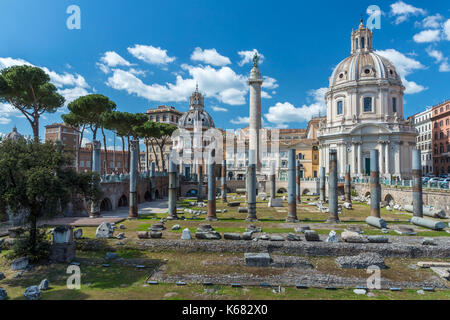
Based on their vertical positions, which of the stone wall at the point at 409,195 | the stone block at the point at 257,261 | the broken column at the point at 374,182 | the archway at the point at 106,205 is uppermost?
the broken column at the point at 374,182

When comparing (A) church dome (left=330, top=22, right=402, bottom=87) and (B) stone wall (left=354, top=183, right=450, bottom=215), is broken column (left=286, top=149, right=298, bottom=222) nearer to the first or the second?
(B) stone wall (left=354, top=183, right=450, bottom=215)

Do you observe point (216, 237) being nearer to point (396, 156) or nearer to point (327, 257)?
point (327, 257)

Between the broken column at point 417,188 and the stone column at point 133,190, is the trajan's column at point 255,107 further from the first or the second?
the broken column at point 417,188

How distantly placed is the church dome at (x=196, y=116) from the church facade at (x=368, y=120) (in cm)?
2935

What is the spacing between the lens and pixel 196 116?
6650 cm

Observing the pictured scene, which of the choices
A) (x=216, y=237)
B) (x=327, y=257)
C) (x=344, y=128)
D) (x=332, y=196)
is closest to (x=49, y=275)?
(x=216, y=237)

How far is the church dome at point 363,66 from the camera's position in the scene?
43.7 meters

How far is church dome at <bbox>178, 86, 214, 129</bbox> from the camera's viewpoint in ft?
216

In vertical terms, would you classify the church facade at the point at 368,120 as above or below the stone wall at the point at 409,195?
above

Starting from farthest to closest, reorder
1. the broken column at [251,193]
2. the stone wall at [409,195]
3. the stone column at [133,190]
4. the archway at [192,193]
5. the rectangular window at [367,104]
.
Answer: the rectangular window at [367,104]
the archway at [192,193]
the stone wall at [409,195]
the stone column at [133,190]
the broken column at [251,193]

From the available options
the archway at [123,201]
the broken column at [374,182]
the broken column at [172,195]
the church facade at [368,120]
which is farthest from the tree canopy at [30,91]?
the church facade at [368,120]

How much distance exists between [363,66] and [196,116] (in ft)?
119

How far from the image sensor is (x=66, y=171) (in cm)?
1067
